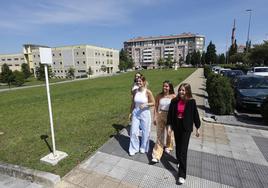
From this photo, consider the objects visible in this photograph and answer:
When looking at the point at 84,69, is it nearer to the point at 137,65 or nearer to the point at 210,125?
the point at 137,65

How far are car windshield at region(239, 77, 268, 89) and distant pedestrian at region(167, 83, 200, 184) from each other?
736 cm

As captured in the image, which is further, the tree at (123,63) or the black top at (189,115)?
the tree at (123,63)

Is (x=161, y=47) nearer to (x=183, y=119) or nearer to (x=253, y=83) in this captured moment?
(x=253, y=83)

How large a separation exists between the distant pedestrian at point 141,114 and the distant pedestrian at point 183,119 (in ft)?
2.73

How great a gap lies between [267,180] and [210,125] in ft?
9.79

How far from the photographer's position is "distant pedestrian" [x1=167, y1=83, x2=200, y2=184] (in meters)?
2.98

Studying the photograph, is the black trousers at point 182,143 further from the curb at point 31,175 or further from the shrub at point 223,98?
the shrub at point 223,98

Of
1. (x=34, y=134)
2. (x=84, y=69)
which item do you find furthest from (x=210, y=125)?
(x=84, y=69)

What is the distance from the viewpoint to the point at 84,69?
3039 inches

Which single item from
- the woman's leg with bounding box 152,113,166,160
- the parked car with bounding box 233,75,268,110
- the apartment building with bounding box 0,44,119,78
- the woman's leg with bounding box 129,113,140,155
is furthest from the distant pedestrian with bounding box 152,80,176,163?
the apartment building with bounding box 0,44,119,78

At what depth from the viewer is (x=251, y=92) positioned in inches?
309

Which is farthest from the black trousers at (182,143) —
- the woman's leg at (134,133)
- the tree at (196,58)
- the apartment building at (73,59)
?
the tree at (196,58)

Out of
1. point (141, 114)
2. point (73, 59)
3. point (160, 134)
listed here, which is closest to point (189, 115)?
point (160, 134)

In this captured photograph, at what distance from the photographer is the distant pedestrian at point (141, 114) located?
3.84 metres
